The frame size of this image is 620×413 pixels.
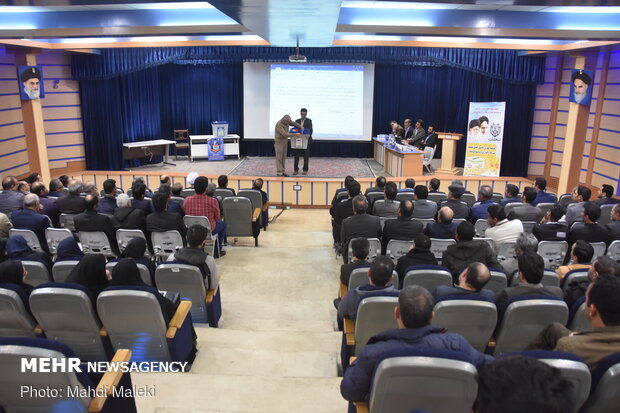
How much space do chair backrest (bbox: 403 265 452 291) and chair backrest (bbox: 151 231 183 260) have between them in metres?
2.52

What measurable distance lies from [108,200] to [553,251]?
5069 mm

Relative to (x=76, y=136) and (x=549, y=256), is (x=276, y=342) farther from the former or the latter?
(x=76, y=136)

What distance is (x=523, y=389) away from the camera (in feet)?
3.97

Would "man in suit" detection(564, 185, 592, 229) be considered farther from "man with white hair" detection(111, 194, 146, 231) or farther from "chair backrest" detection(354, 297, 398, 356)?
"man with white hair" detection(111, 194, 146, 231)

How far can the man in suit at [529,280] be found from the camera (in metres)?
2.93

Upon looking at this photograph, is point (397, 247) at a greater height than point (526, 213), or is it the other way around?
point (526, 213)

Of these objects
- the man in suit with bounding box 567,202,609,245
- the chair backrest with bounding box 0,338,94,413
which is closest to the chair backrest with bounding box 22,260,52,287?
the chair backrest with bounding box 0,338,94,413

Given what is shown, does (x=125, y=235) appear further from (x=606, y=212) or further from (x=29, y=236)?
(x=606, y=212)

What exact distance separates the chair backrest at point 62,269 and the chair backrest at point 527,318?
10.0 feet

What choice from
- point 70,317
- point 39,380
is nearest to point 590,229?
point 70,317

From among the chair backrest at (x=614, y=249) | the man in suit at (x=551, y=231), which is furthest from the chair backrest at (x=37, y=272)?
the chair backrest at (x=614, y=249)

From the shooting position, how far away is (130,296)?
2857 millimetres

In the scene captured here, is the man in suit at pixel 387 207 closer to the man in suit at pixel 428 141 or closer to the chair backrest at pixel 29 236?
the chair backrest at pixel 29 236

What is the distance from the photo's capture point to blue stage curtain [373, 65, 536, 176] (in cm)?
1233
